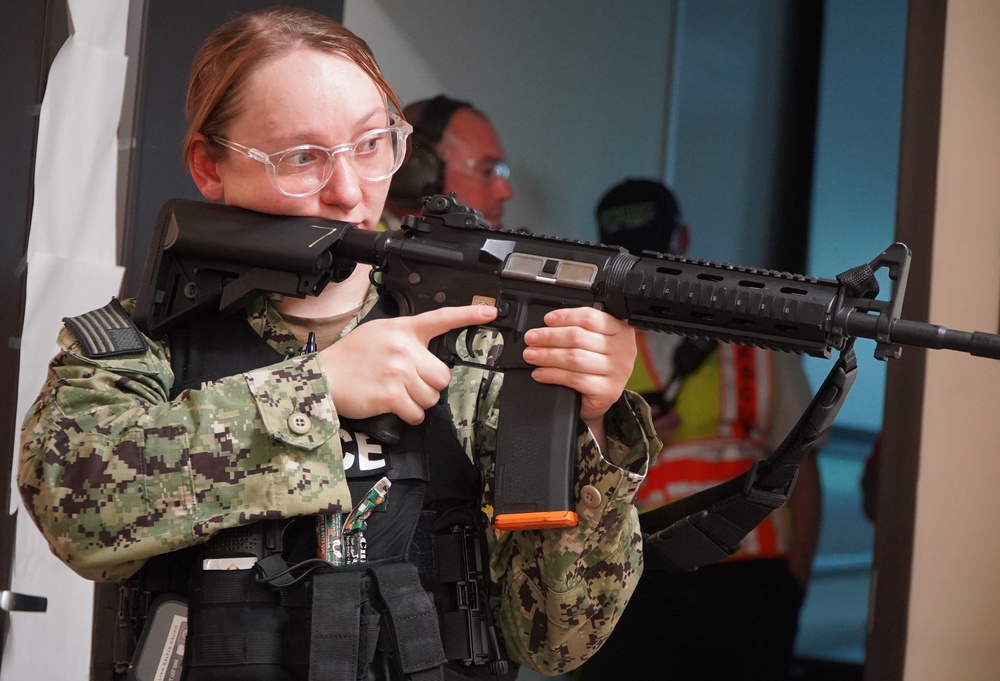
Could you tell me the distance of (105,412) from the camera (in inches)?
35.9

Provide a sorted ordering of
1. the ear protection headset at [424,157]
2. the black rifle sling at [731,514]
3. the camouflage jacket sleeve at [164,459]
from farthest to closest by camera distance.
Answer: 1. the ear protection headset at [424,157]
2. the black rifle sling at [731,514]
3. the camouflage jacket sleeve at [164,459]

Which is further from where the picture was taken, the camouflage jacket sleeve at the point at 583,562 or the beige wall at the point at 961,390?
the beige wall at the point at 961,390

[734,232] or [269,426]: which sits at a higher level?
[734,232]

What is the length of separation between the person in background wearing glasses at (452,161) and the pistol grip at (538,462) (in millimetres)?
1049

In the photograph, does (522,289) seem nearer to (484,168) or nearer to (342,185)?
(342,185)

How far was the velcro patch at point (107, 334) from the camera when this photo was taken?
36.9 inches

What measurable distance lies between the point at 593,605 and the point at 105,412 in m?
0.50

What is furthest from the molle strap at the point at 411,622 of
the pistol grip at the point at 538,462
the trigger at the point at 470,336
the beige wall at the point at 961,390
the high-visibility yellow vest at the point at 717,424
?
the beige wall at the point at 961,390

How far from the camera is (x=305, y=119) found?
0.99 m

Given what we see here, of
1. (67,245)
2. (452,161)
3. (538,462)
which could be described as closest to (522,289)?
(538,462)

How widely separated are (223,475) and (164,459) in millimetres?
55

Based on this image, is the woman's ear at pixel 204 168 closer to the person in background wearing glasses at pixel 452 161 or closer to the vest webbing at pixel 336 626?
the vest webbing at pixel 336 626

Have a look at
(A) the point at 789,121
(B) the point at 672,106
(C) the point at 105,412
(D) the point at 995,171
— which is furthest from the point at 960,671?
(C) the point at 105,412

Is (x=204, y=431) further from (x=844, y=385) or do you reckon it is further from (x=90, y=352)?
(x=844, y=385)
